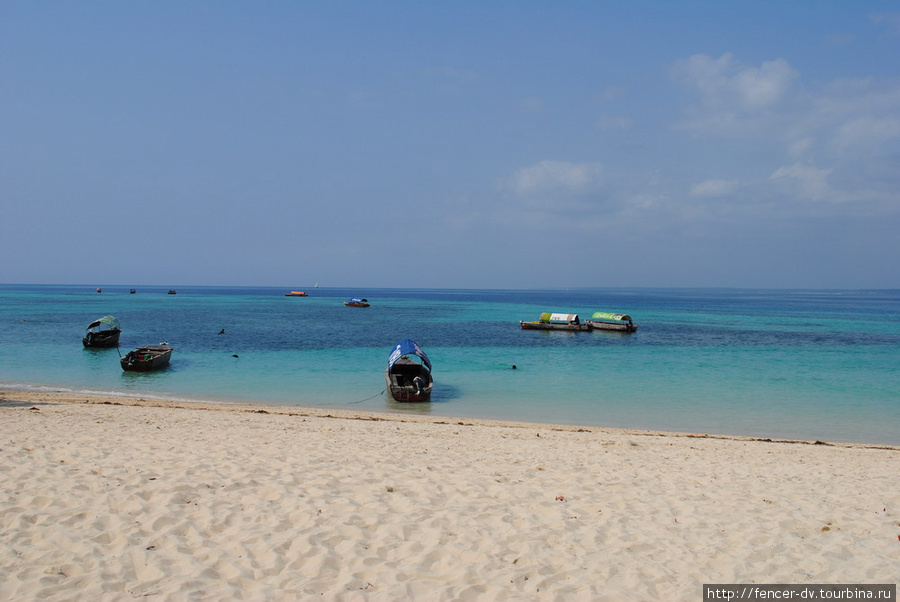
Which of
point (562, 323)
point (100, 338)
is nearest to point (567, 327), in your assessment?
point (562, 323)

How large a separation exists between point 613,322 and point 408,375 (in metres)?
42.4

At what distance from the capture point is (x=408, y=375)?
81.0 ft

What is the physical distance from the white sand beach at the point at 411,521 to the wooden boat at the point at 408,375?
996 cm

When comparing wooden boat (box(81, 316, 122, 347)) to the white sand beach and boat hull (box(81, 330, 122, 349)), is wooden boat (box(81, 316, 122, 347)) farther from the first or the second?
the white sand beach

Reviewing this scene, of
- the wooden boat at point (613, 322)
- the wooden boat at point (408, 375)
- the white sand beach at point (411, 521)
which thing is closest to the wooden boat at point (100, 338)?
the wooden boat at point (408, 375)

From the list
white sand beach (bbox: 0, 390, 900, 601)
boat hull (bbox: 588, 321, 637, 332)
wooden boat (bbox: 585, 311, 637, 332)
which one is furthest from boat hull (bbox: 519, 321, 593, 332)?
white sand beach (bbox: 0, 390, 900, 601)

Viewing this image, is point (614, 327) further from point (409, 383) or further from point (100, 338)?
point (100, 338)

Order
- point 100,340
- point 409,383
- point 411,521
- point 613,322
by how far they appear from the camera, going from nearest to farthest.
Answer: point 411,521 < point 409,383 < point 100,340 < point 613,322

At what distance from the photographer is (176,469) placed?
846 centimetres

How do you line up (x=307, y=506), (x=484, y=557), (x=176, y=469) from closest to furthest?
1. (x=484, y=557)
2. (x=307, y=506)
3. (x=176, y=469)

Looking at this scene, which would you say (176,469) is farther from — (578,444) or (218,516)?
(578,444)

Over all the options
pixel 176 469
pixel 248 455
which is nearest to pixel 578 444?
pixel 248 455

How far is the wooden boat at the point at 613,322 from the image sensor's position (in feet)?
194

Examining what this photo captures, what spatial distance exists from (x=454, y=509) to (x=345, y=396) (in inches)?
639
